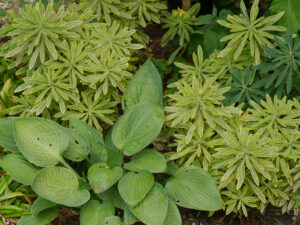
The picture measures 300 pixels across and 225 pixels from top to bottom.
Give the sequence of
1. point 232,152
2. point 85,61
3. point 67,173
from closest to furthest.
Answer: point 232,152 → point 67,173 → point 85,61

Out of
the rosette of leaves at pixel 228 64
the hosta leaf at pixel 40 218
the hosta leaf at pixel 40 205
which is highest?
the rosette of leaves at pixel 228 64

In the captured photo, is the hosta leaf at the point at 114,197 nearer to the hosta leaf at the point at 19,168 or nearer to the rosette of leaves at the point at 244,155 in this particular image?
the hosta leaf at the point at 19,168

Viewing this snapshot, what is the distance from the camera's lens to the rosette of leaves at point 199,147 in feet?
7.67

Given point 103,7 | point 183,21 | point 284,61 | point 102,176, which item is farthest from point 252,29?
point 102,176

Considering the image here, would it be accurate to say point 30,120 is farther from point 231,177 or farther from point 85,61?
point 231,177

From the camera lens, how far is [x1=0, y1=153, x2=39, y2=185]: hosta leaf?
2.39 meters

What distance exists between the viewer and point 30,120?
8.04ft

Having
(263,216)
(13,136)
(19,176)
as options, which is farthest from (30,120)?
(263,216)

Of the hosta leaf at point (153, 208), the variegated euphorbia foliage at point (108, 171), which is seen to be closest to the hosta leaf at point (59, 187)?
the variegated euphorbia foliage at point (108, 171)

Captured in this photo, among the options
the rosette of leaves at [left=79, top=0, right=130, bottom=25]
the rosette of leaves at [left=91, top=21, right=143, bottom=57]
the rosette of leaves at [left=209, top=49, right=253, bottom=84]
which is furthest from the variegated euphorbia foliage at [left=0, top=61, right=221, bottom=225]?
the rosette of leaves at [left=79, top=0, right=130, bottom=25]

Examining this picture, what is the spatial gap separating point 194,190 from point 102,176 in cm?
58

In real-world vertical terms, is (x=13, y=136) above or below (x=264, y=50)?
below

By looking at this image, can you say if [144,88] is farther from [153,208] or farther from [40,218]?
[40,218]

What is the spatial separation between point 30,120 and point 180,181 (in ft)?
3.44
